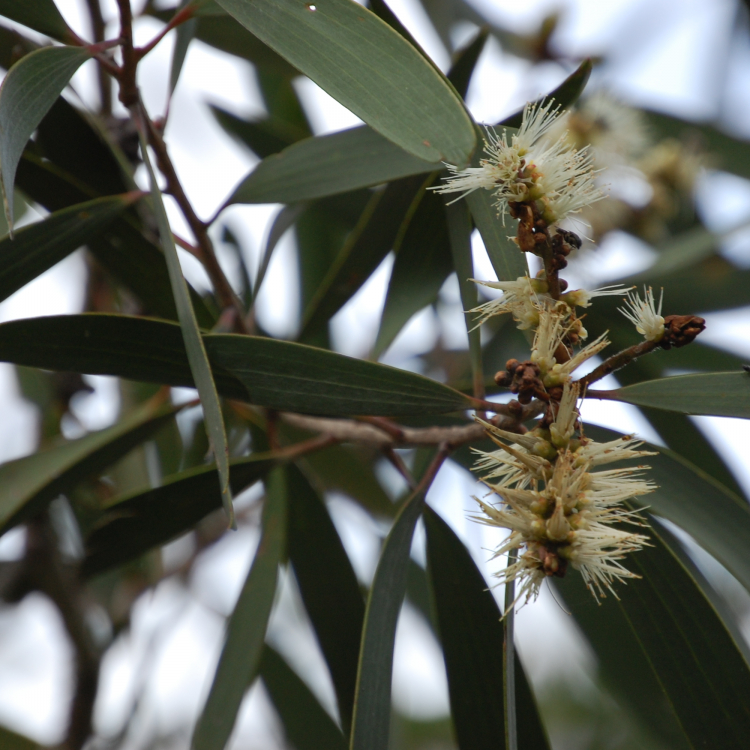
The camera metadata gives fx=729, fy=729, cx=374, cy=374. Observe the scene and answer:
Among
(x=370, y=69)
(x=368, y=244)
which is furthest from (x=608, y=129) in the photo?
(x=370, y=69)

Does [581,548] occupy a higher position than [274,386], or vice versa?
[274,386]

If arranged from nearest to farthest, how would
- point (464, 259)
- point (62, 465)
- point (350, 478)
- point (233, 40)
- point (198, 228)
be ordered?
1. point (464, 259)
2. point (198, 228)
3. point (62, 465)
4. point (233, 40)
5. point (350, 478)

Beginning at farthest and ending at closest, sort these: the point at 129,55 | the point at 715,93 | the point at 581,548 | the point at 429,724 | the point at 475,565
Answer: the point at 429,724 → the point at 715,93 → the point at 475,565 → the point at 129,55 → the point at 581,548

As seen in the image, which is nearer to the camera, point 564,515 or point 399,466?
point 564,515

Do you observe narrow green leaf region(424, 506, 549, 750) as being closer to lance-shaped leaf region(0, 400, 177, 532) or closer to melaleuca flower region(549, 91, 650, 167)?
lance-shaped leaf region(0, 400, 177, 532)

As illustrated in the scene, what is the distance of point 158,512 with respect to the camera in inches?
38.5

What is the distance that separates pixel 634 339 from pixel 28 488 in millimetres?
1090

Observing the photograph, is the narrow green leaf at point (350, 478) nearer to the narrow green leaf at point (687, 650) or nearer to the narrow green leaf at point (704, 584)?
the narrow green leaf at point (704, 584)

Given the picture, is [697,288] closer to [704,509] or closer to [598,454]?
[704,509]

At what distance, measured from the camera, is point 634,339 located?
1.42 meters

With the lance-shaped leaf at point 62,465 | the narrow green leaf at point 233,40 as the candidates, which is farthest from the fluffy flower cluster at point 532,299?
the narrow green leaf at point 233,40

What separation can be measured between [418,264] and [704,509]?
454 mm

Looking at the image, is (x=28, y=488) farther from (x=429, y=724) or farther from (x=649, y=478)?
(x=429, y=724)

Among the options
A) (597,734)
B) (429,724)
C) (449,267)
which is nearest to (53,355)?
(449,267)
